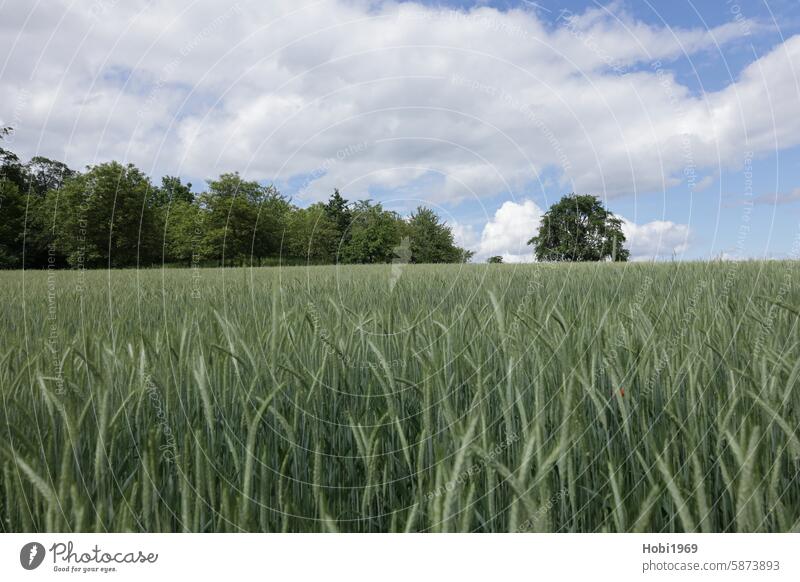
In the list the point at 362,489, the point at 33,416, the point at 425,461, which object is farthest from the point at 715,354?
the point at 33,416

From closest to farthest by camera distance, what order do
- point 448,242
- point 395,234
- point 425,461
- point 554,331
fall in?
point 425,461 → point 554,331 → point 395,234 → point 448,242

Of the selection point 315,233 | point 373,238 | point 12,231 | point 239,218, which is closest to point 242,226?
point 239,218

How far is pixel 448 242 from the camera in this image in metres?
14.4

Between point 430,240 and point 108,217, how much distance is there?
9.18m

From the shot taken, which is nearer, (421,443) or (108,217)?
(421,443)

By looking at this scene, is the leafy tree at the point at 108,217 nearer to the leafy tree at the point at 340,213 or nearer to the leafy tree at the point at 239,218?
the leafy tree at the point at 239,218

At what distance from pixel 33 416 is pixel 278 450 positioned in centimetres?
76

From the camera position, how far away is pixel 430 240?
44.6ft

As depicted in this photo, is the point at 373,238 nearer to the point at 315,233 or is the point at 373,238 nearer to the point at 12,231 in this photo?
the point at 315,233

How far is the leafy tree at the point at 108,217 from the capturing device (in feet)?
42.6
